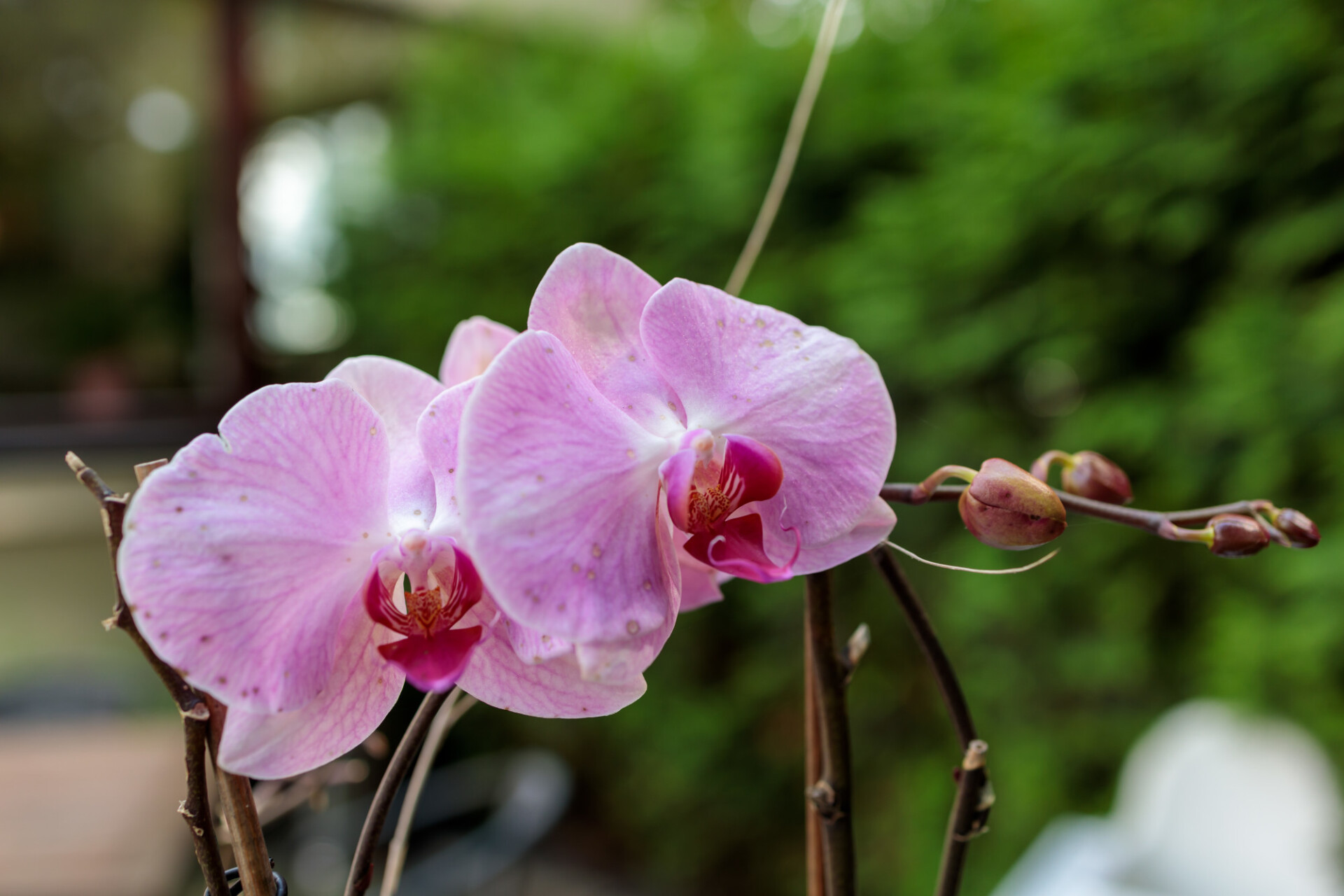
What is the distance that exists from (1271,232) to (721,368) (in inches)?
40.8

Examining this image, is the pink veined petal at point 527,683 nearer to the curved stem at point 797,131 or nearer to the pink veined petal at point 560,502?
the pink veined petal at point 560,502

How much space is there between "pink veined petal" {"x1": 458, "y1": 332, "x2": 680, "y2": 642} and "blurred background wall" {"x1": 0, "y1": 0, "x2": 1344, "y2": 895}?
37.3 inches

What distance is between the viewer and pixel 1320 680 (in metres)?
1.03

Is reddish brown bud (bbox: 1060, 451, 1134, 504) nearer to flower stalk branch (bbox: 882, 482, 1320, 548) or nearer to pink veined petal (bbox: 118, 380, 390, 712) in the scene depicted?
flower stalk branch (bbox: 882, 482, 1320, 548)

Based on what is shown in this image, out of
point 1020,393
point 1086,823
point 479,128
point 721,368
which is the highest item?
point 721,368

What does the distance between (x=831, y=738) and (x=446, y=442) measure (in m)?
0.13

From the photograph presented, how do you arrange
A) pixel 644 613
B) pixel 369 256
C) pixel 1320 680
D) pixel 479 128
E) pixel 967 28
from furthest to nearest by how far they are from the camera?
pixel 369 256 → pixel 479 128 → pixel 967 28 → pixel 1320 680 → pixel 644 613

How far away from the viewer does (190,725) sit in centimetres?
21

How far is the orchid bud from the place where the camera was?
27 cm

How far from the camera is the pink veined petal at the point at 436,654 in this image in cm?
21

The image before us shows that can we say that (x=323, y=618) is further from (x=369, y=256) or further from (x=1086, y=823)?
(x=369, y=256)

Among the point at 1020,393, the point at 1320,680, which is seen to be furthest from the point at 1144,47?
the point at 1320,680

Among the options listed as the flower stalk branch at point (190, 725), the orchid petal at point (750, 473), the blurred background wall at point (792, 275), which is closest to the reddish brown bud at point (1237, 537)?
the orchid petal at point (750, 473)

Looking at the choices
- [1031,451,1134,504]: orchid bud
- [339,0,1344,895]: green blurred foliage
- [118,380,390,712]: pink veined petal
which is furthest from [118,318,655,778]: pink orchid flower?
[339,0,1344,895]: green blurred foliage
